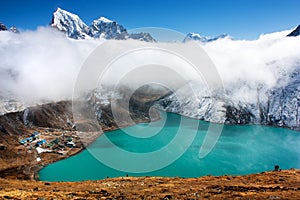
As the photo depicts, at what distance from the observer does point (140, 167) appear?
57406 millimetres

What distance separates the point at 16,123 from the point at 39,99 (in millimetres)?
24962

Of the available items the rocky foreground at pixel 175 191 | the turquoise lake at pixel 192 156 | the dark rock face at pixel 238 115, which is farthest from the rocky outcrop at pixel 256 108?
the rocky foreground at pixel 175 191

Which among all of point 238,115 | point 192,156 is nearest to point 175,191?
point 192,156

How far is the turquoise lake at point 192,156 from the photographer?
57.8 metres

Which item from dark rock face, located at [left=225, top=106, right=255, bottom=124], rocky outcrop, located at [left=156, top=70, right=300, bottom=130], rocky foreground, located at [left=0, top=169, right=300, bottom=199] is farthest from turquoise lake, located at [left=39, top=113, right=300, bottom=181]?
rocky foreground, located at [left=0, top=169, right=300, bottom=199]

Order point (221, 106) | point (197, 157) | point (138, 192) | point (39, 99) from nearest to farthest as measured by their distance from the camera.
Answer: point (138, 192), point (197, 157), point (39, 99), point (221, 106)

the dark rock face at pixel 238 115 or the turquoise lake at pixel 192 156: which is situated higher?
the dark rock face at pixel 238 115

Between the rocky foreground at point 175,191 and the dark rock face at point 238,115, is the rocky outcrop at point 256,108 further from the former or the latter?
the rocky foreground at point 175,191

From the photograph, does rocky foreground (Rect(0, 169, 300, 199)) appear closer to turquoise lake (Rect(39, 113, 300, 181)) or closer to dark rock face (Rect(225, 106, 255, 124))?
turquoise lake (Rect(39, 113, 300, 181))

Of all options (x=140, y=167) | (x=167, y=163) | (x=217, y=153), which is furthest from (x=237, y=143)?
(x=140, y=167)

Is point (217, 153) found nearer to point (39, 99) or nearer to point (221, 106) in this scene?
point (221, 106)

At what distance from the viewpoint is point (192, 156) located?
69625 mm

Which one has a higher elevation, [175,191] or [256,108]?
[256,108]

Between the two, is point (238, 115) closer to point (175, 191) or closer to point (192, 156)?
point (192, 156)
